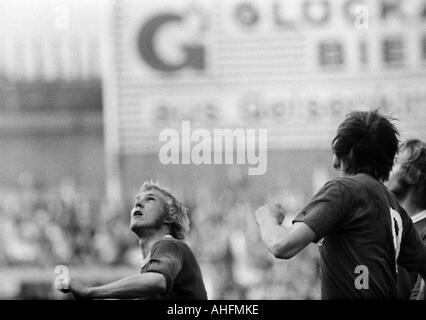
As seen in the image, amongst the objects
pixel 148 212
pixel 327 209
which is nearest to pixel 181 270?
pixel 148 212

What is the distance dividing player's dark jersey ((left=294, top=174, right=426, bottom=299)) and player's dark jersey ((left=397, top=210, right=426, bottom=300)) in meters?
0.43

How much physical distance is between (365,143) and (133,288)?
70 centimetres

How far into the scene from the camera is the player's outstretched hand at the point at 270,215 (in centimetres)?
212

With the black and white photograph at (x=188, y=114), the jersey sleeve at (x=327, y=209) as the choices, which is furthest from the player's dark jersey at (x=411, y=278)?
the black and white photograph at (x=188, y=114)

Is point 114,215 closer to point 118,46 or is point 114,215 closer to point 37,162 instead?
point 37,162

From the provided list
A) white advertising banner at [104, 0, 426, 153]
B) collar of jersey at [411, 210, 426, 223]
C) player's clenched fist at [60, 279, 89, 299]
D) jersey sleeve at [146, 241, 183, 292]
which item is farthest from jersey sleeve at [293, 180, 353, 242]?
white advertising banner at [104, 0, 426, 153]

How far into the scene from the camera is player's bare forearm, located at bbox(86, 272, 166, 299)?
2.16 metres

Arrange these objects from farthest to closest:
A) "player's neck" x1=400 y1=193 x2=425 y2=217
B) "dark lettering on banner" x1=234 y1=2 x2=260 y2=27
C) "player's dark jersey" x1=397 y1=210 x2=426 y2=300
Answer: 1. "dark lettering on banner" x1=234 y1=2 x2=260 y2=27
2. "player's neck" x1=400 y1=193 x2=425 y2=217
3. "player's dark jersey" x1=397 y1=210 x2=426 y2=300

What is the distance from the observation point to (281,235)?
2072 mm

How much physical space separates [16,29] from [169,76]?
176cm

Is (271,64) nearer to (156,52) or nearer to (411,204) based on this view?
(156,52)

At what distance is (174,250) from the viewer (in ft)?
8.09

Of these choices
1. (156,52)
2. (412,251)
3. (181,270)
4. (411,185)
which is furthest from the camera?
(156,52)

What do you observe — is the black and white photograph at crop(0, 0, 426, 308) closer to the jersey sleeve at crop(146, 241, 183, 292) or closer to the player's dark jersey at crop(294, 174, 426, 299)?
the jersey sleeve at crop(146, 241, 183, 292)
